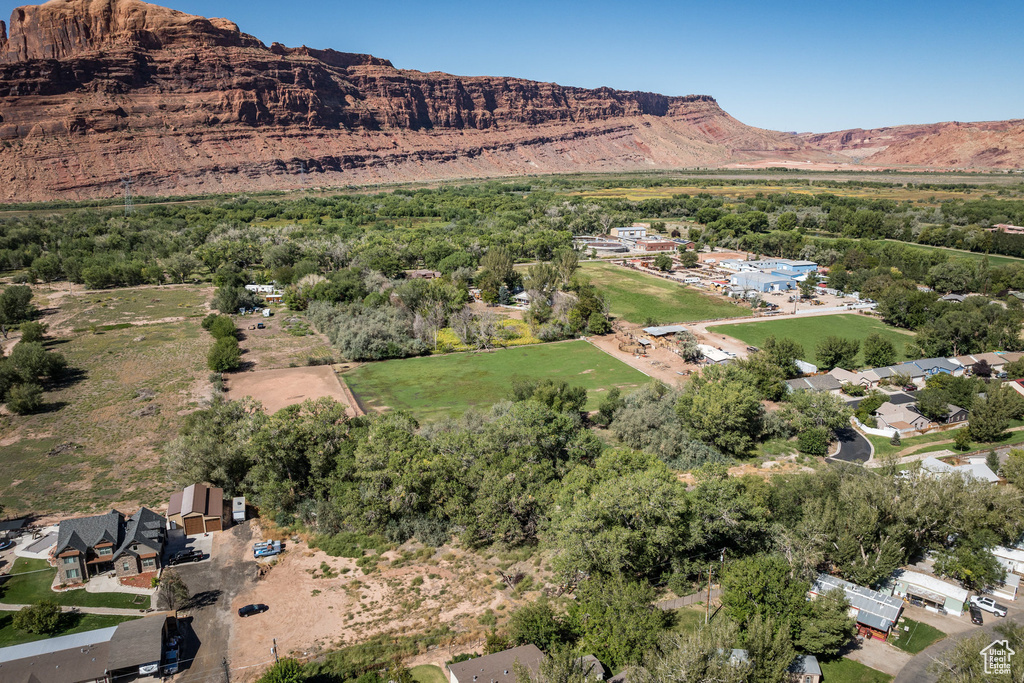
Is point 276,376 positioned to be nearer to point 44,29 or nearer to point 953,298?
point 953,298

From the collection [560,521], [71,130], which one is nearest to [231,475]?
[560,521]

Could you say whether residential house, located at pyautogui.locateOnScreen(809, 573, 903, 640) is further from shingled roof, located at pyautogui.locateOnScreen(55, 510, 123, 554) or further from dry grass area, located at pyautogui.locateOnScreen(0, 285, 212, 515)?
dry grass area, located at pyautogui.locateOnScreen(0, 285, 212, 515)

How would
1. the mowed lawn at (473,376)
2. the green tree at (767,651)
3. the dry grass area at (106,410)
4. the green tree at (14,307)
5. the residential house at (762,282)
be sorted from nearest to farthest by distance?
the green tree at (767,651), the dry grass area at (106,410), the mowed lawn at (473,376), the green tree at (14,307), the residential house at (762,282)

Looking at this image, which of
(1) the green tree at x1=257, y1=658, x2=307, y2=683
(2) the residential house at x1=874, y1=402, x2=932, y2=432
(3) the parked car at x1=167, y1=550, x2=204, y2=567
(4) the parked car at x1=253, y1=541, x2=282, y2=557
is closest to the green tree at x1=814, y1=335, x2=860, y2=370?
(2) the residential house at x1=874, y1=402, x2=932, y2=432

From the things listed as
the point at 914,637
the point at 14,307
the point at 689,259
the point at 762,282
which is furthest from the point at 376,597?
the point at 689,259

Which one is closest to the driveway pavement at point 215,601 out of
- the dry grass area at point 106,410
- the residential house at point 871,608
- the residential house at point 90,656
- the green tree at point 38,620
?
the residential house at point 90,656

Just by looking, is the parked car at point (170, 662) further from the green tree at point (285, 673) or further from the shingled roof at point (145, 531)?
the shingled roof at point (145, 531)

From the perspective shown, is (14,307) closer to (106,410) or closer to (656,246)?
(106,410)
